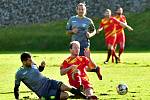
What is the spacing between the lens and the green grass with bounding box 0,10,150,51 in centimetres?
5181

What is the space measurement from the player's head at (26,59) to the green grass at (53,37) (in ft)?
114

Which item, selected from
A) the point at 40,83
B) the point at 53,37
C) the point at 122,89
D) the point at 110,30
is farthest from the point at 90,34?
the point at 53,37

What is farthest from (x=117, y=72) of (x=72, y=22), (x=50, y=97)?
(x=50, y=97)

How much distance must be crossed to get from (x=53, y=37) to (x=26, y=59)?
40.0 metres

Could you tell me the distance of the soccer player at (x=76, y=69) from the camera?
595 inches

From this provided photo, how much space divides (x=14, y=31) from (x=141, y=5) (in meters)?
12.6

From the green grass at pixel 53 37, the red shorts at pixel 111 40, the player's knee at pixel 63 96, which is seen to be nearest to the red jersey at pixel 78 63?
the player's knee at pixel 63 96

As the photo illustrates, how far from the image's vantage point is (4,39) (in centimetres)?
5538

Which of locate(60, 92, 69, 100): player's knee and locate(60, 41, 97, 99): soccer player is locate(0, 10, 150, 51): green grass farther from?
locate(60, 92, 69, 100): player's knee

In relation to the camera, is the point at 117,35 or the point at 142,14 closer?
the point at 117,35

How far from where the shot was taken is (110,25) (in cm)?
3059

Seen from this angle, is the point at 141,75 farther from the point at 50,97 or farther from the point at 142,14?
the point at 142,14

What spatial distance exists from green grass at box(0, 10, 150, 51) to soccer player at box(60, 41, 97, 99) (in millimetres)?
33619

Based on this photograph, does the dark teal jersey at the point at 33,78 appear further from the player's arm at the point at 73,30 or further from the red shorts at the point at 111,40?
the red shorts at the point at 111,40
